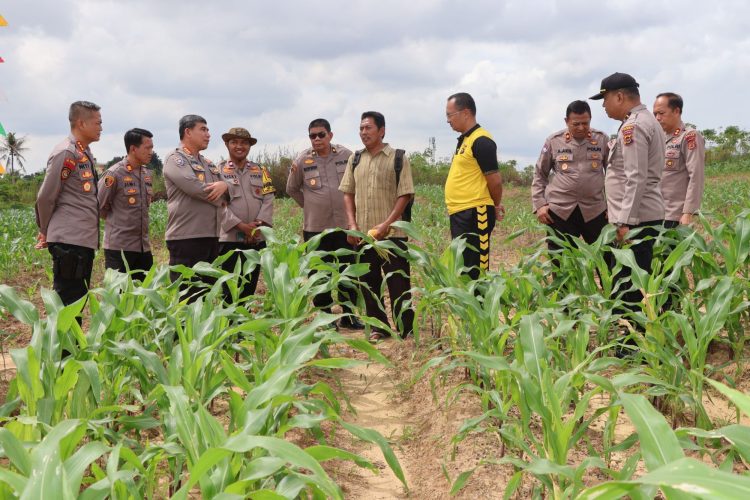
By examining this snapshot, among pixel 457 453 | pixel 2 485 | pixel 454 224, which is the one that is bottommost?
pixel 457 453

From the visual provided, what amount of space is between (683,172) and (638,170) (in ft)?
4.42

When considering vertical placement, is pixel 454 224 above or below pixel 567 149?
below

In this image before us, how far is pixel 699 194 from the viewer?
15.1 feet

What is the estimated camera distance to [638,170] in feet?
12.4

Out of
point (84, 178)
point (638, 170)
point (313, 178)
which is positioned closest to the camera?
point (638, 170)

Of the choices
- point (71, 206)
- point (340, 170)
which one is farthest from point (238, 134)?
point (71, 206)

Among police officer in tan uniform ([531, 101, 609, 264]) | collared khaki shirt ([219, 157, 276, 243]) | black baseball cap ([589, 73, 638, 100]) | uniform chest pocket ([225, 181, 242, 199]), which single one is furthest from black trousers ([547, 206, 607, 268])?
uniform chest pocket ([225, 181, 242, 199])

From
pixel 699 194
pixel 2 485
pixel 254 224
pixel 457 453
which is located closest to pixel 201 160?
pixel 254 224

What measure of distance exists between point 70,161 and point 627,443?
375 centimetres

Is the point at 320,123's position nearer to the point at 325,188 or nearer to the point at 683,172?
the point at 325,188

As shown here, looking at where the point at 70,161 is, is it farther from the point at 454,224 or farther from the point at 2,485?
the point at 2,485

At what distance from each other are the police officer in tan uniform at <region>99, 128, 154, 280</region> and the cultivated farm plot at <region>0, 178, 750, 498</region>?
1.29 m

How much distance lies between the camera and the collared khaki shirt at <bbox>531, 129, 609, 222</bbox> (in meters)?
4.88

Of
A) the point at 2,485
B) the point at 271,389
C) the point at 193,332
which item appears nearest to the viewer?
the point at 2,485
